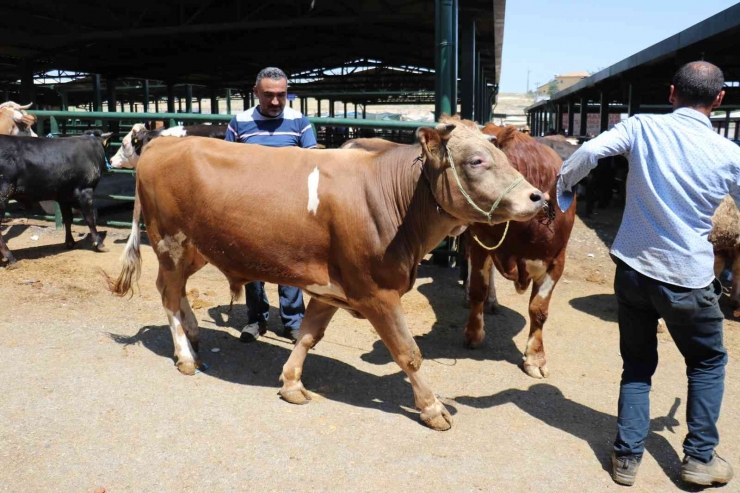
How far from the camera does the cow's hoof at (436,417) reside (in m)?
3.47

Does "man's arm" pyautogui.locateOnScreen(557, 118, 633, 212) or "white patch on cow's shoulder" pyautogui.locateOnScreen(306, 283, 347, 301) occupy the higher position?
"man's arm" pyautogui.locateOnScreen(557, 118, 633, 212)

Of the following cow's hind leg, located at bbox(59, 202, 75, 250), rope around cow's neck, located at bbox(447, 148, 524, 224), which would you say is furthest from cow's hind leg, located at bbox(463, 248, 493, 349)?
cow's hind leg, located at bbox(59, 202, 75, 250)

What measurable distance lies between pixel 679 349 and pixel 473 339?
2.01m

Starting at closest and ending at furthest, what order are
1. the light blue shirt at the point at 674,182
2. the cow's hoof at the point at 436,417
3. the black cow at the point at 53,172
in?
the light blue shirt at the point at 674,182
the cow's hoof at the point at 436,417
the black cow at the point at 53,172

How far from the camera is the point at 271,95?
176 inches

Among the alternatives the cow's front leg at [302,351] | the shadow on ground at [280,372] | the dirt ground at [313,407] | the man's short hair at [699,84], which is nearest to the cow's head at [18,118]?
the dirt ground at [313,407]

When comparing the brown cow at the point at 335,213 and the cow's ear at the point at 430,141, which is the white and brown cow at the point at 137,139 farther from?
the cow's ear at the point at 430,141

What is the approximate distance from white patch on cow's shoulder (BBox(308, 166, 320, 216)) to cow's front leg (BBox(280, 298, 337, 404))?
654 mm

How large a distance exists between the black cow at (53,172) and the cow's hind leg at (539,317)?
5624mm

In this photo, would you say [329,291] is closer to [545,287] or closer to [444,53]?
[545,287]

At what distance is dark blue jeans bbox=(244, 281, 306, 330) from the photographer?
4.96 meters

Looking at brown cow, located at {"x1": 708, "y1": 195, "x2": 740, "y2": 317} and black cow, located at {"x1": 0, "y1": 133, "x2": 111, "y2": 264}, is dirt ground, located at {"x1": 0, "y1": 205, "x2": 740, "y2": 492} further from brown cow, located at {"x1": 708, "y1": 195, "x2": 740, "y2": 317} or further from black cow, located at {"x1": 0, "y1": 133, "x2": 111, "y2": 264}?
black cow, located at {"x1": 0, "y1": 133, "x2": 111, "y2": 264}

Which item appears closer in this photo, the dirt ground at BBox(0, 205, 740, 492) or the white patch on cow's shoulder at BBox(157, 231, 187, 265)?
the dirt ground at BBox(0, 205, 740, 492)

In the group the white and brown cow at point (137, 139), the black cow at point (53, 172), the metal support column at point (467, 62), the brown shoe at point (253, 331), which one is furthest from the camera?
the metal support column at point (467, 62)
